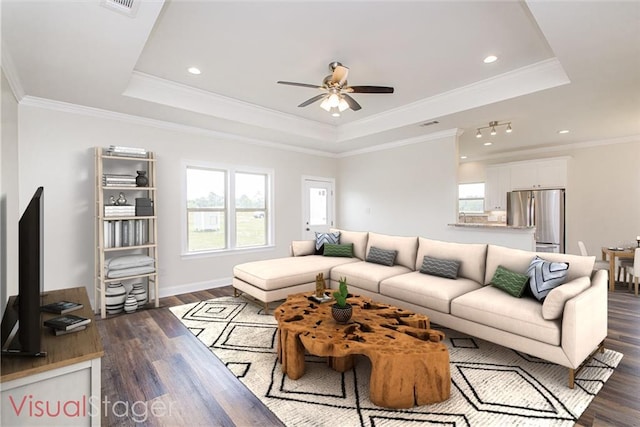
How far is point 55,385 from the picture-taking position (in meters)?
1.37

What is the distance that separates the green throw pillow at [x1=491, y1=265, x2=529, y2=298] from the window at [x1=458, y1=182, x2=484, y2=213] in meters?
5.21

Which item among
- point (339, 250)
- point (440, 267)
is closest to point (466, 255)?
point (440, 267)

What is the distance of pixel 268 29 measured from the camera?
2611 millimetres

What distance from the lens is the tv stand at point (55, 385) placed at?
1270 mm

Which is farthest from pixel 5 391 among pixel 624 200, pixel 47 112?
pixel 624 200

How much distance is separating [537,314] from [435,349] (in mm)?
1027

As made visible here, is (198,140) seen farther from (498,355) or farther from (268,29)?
(498,355)

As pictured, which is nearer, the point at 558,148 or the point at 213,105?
the point at 213,105

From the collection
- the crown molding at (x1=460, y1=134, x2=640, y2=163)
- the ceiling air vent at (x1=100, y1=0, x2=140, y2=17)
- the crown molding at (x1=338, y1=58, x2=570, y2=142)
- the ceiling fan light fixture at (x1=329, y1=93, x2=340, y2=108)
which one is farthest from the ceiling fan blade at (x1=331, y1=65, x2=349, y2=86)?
the crown molding at (x1=460, y1=134, x2=640, y2=163)

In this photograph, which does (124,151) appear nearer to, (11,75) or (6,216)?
(11,75)

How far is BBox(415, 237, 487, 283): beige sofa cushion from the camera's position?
3.39m

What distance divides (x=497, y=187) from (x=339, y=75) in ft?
Answer: 19.8

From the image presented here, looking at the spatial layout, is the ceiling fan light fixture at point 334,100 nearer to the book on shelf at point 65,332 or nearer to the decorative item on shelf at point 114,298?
the book on shelf at point 65,332

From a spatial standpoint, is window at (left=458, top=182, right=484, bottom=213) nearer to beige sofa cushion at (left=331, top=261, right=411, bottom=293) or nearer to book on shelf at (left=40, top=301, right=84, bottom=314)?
beige sofa cushion at (left=331, top=261, right=411, bottom=293)
